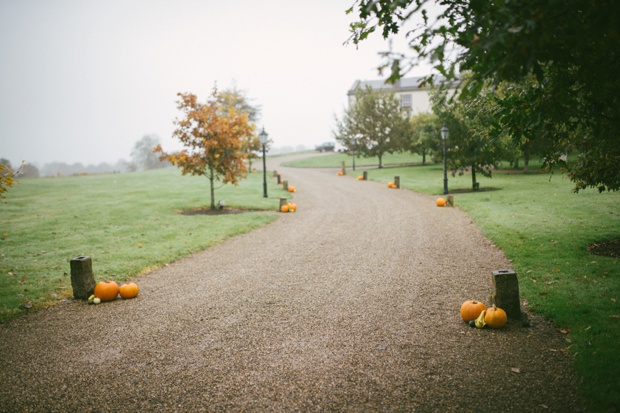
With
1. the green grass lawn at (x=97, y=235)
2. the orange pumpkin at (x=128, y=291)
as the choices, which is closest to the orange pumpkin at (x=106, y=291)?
the orange pumpkin at (x=128, y=291)

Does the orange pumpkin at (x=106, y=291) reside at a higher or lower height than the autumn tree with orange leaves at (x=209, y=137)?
lower

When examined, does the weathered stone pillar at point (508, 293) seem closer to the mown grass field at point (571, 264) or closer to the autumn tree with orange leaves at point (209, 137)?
the mown grass field at point (571, 264)

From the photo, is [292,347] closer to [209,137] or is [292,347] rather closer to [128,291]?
[128,291]

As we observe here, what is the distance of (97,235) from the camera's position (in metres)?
12.2

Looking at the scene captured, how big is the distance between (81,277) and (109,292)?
0.62 metres

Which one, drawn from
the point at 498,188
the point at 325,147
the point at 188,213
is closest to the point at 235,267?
the point at 188,213

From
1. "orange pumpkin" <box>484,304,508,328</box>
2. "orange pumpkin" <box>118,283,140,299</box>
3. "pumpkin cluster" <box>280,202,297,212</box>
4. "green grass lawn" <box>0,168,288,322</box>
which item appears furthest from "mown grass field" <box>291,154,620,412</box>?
"green grass lawn" <box>0,168,288,322</box>

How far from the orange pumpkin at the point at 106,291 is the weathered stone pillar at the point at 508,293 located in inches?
256

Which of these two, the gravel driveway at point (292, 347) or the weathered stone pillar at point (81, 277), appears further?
the weathered stone pillar at point (81, 277)

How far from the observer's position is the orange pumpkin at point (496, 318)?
511 cm

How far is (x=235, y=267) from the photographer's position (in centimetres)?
877

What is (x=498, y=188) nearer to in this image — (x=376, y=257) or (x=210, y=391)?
(x=376, y=257)

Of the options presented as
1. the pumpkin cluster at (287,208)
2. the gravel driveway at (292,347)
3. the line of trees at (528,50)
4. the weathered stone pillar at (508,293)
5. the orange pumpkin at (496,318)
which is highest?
the line of trees at (528,50)

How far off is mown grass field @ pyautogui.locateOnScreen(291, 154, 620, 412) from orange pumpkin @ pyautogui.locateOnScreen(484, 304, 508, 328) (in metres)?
0.75
